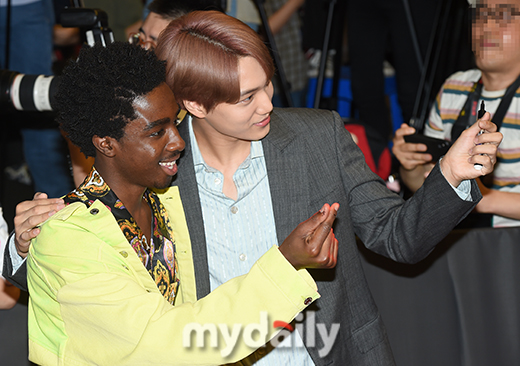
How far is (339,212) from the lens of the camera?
1.47m

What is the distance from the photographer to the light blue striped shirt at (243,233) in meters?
1.45

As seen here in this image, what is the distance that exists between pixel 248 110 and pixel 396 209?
48 cm

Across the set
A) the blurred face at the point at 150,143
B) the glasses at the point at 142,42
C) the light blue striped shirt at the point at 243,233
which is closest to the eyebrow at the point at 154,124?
the blurred face at the point at 150,143

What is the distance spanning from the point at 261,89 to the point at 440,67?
95.2 inches

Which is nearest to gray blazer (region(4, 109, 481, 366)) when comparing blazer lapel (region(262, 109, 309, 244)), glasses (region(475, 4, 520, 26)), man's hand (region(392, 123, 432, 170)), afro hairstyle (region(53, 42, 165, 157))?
blazer lapel (region(262, 109, 309, 244))

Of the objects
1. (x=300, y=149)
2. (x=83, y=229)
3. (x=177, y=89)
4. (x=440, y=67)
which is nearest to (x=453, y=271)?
(x=300, y=149)

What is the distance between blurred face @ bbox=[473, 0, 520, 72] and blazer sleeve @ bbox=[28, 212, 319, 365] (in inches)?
53.8

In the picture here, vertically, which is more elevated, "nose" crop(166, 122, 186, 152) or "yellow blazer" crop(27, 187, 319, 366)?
"nose" crop(166, 122, 186, 152)

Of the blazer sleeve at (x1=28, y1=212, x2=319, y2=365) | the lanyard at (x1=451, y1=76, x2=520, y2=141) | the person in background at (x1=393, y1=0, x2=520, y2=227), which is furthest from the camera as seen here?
the lanyard at (x1=451, y1=76, x2=520, y2=141)

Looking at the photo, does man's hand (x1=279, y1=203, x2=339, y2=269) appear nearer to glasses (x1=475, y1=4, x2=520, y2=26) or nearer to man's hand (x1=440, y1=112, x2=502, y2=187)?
man's hand (x1=440, y1=112, x2=502, y2=187)

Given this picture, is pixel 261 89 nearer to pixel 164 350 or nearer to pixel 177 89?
pixel 177 89

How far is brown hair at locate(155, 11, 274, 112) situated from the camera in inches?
53.7

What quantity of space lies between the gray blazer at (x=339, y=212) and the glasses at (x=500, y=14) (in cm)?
78

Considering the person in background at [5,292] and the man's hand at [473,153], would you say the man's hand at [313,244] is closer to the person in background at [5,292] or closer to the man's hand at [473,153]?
the man's hand at [473,153]
